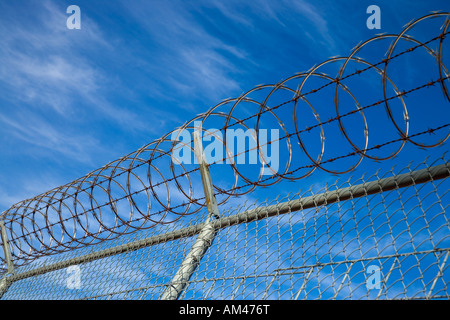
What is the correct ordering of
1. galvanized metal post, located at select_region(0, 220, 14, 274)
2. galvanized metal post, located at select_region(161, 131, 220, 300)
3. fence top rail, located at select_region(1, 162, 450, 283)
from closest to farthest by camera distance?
1. fence top rail, located at select_region(1, 162, 450, 283)
2. galvanized metal post, located at select_region(161, 131, 220, 300)
3. galvanized metal post, located at select_region(0, 220, 14, 274)

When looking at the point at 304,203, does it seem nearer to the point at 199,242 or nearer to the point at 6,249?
the point at 199,242

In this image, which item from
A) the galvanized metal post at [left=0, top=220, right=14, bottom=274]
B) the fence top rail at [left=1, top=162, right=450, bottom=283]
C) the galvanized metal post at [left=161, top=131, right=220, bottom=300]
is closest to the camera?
the fence top rail at [left=1, top=162, right=450, bottom=283]

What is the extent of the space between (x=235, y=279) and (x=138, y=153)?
7.51 ft

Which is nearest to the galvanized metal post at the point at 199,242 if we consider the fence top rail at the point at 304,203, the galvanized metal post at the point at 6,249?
the fence top rail at the point at 304,203

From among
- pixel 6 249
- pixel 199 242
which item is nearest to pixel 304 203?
pixel 199 242

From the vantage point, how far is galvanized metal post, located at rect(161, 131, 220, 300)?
4523 mm

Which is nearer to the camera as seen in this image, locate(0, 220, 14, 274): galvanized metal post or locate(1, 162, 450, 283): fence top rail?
locate(1, 162, 450, 283): fence top rail

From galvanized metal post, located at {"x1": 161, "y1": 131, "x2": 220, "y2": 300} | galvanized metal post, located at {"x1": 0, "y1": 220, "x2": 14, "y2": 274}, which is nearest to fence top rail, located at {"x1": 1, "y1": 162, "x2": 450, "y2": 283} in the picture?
galvanized metal post, located at {"x1": 161, "y1": 131, "x2": 220, "y2": 300}

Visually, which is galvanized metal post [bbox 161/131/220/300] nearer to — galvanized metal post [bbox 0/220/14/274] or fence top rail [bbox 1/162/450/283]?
fence top rail [bbox 1/162/450/283]

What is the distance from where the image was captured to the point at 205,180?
520cm

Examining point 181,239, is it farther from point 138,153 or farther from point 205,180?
point 138,153

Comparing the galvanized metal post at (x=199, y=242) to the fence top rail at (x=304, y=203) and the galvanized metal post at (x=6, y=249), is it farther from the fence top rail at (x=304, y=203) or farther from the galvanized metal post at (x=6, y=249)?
the galvanized metal post at (x=6, y=249)

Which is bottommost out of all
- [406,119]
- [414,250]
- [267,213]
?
[414,250]
